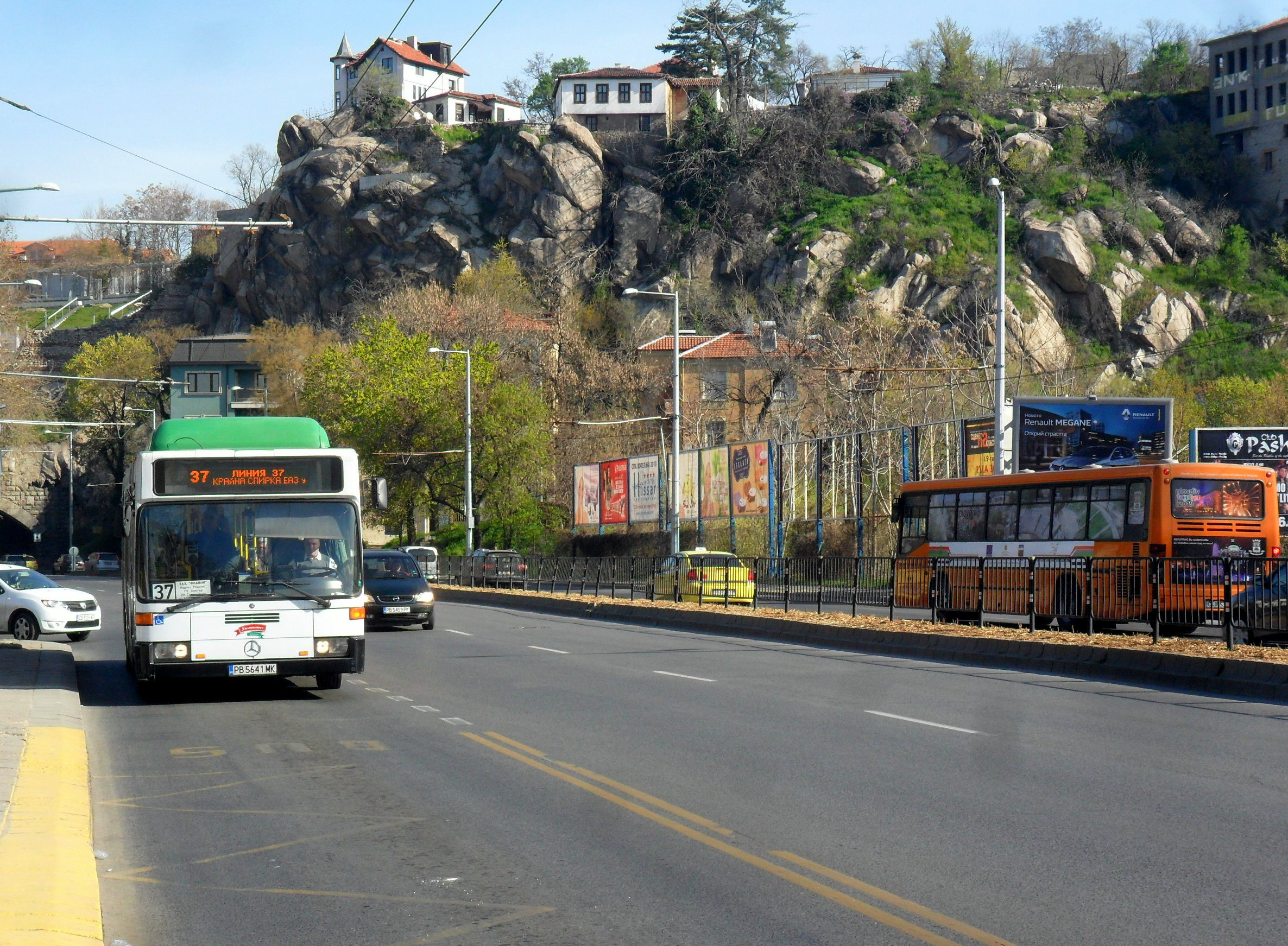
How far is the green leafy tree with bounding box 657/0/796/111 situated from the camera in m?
120

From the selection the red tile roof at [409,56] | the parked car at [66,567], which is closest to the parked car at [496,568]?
the parked car at [66,567]

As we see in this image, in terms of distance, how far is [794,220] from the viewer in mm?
98938

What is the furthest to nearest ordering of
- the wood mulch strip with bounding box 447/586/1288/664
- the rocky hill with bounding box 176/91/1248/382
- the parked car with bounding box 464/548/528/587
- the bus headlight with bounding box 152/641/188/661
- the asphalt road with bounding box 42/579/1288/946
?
the rocky hill with bounding box 176/91/1248/382, the parked car with bounding box 464/548/528/587, the wood mulch strip with bounding box 447/586/1288/664, the bus headlight with bounding box 152/641/188/661, the asphalt road with bounding box 42/579/1288/946

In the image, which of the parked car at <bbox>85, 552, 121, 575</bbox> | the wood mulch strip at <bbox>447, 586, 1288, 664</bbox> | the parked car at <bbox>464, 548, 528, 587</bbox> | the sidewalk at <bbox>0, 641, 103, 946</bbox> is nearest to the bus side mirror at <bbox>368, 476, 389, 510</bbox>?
the sidewalk at <bbox>0, 641, 103, 946</bbox>

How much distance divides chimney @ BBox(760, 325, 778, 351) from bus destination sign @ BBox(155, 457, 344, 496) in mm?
66899

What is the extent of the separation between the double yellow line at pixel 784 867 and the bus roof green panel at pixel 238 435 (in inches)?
239

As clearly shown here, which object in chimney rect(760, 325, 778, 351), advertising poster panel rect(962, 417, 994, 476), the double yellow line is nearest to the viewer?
→ the double yellow line

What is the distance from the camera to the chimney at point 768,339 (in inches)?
3184

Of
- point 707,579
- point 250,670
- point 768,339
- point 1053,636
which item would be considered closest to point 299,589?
point 250,670

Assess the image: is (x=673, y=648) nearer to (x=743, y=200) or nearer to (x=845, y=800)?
(x=845, y=800)

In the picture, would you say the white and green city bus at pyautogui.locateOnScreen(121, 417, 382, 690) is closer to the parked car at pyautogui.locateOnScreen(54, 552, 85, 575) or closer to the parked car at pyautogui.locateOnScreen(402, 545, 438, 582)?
the parked car at pyautogui.locateOnScreen(402, 545, 438, 582)

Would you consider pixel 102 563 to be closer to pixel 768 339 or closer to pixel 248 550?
pixel 768 339

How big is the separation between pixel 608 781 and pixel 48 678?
32.6 ft

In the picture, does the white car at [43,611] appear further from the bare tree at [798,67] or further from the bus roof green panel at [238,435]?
the bare tree at [798,67]
